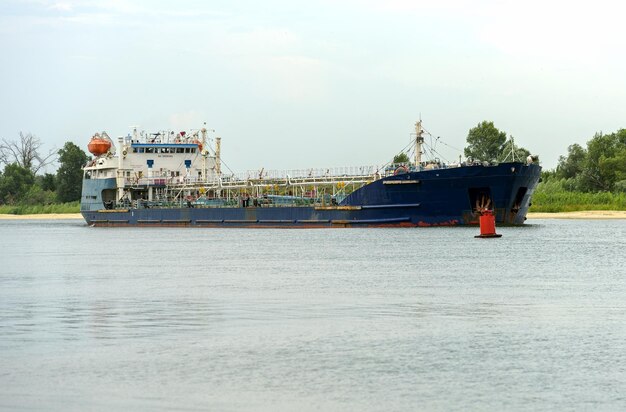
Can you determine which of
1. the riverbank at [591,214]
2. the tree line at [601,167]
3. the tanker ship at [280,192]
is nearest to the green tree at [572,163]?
the tree line at [601,167]

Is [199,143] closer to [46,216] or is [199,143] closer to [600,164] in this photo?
[600,164]

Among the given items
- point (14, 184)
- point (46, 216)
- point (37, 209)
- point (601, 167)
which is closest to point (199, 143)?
point (601, 167)

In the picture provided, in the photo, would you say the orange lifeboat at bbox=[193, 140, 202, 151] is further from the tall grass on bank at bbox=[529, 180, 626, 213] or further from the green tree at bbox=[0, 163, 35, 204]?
the green tree at bbox=[0, 163, 35, 204]

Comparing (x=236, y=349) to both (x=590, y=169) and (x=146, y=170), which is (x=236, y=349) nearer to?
(x=146, y=170)

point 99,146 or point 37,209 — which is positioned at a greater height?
point 99,146

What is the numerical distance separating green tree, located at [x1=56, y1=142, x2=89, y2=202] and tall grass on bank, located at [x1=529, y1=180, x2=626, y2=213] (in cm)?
8535

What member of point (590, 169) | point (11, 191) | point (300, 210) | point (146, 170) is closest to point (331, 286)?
point (300, 210)

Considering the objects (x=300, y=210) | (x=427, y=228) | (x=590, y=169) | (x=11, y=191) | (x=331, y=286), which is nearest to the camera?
(x=331, y=286)

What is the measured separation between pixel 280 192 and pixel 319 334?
228ft

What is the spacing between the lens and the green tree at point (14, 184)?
580 feet

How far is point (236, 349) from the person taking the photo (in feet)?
77.0

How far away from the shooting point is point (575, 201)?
368 feet

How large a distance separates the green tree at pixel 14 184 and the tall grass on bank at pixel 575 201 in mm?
95790

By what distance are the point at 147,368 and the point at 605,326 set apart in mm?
11812
